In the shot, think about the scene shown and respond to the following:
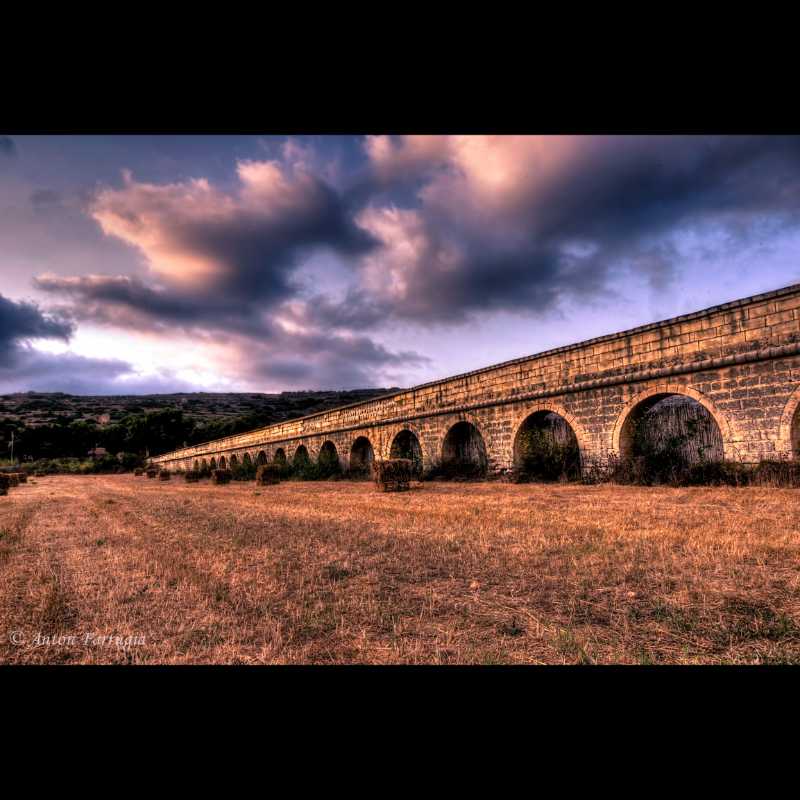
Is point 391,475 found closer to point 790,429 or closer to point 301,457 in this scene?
point 790,429

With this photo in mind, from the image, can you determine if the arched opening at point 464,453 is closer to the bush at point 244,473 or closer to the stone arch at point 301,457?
the stone arch at point 301,457

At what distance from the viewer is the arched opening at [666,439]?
920cm

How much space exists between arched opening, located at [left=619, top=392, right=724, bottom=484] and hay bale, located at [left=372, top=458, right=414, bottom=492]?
5.03 metres

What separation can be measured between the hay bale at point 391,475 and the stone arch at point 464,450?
265cm

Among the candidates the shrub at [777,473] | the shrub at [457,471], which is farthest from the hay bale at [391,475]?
the shrub at [777,473]

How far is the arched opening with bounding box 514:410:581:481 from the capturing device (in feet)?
36.2

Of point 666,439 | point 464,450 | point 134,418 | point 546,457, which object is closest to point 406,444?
point 464,450

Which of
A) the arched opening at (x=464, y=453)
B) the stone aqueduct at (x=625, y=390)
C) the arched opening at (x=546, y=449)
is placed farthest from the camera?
the arched opening at (x=464, y=453)

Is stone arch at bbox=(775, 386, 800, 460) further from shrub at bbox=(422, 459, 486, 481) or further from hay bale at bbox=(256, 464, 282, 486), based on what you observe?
hay bale at bbox=(256, 464, 282, 486)

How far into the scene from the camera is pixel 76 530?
19.9 feet
